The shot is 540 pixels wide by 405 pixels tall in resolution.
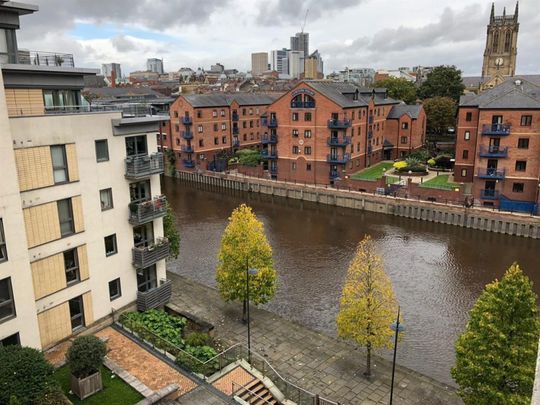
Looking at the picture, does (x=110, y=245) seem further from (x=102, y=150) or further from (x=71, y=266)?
(x=102, y=150)

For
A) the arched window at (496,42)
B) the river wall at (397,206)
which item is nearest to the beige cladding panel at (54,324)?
the river wall at (397,206)

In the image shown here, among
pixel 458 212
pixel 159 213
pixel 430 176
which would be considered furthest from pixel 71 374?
pixel 430 176

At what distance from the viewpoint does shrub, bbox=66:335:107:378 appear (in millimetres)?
15633

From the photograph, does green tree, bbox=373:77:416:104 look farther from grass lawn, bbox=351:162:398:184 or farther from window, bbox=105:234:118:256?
window, bbox=105:234:118:256

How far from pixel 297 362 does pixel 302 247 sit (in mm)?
18821

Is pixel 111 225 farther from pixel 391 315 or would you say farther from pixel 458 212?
pixel 458 212

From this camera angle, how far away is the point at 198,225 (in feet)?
151

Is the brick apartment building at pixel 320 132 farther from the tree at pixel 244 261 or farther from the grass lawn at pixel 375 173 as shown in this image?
the tree at pixel 244 261

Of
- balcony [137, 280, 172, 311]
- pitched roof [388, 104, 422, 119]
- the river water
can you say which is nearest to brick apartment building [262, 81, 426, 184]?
pitched roof [388, 104, 422, 119]

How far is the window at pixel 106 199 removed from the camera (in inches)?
797

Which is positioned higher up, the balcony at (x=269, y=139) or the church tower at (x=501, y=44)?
the church tower at (x=501, y=44)

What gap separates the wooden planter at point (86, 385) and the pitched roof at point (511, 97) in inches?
1690

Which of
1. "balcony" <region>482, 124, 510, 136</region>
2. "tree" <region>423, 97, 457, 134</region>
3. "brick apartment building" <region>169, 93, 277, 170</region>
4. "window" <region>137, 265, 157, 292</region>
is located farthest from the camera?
"tree" <region>423, 97, 457, 134</region>

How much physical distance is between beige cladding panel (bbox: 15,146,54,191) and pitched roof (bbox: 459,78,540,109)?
41440 mm
